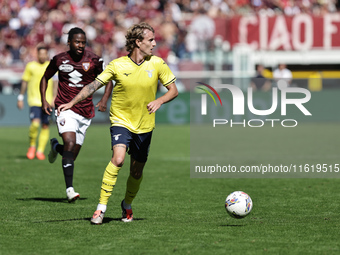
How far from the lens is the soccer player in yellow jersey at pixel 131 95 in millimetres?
7793

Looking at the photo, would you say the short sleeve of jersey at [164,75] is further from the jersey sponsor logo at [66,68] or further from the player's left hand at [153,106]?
the jersey sponsor logo at [66,68]

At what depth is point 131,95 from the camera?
25.9 ft

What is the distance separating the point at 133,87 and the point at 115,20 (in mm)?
21155

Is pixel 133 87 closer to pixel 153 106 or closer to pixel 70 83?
pixel 153 106

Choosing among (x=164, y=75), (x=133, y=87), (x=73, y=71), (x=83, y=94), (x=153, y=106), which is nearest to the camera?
(x=153, y=106)

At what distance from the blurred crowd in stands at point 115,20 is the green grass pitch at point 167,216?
12.8 meters

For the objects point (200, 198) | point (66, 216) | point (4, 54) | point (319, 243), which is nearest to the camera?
point (319, 243)

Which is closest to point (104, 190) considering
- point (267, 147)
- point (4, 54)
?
point (267, 147)

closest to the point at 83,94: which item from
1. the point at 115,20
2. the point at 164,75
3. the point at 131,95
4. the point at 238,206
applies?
the point at 131,95

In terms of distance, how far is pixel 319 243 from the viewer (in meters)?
6.80

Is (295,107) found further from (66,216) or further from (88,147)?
(66,216)

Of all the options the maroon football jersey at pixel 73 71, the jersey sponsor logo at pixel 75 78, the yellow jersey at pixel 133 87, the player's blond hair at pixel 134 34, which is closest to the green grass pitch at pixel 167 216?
the yellow jersey at pixel 133 87

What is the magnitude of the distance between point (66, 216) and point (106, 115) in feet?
55.6

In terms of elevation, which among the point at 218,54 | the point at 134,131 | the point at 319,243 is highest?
the point at 218,54
